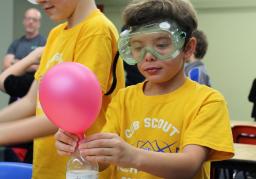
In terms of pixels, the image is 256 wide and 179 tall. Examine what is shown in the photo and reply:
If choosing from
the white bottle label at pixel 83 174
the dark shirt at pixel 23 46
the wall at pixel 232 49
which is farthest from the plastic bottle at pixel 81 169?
the wall at pixel 232 49

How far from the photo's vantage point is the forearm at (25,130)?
146 centimetres

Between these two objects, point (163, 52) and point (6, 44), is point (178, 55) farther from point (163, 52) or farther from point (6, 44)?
point (6, 44)

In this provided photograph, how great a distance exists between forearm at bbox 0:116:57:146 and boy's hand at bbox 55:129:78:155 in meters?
0.17

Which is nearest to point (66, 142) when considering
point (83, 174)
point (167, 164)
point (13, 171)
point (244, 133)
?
point (83, 174)

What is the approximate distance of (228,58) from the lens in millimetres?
8391

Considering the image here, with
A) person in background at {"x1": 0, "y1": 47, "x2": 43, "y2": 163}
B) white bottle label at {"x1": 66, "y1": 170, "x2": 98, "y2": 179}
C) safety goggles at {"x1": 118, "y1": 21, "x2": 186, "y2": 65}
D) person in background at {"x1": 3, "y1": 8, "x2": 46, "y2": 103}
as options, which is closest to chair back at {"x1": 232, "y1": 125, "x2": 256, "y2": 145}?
person in background at {"x1": 0, "y1": 47, "x2": 43, "y2": 163}

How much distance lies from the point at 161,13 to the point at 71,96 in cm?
52

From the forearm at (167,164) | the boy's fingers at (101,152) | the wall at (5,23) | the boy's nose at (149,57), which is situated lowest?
the forearm at (167,164)

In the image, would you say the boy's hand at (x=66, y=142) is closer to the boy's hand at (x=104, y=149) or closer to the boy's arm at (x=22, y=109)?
the boy's hand at (x=104, y=149)

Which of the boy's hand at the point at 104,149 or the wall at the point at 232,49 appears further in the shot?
the wall at the point at 232,49

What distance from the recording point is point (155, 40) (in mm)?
1458

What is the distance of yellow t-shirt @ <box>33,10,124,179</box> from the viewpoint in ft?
5.16

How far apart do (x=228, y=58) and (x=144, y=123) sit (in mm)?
7129

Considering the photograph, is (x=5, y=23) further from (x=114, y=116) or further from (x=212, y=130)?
(x=212, y=130)
